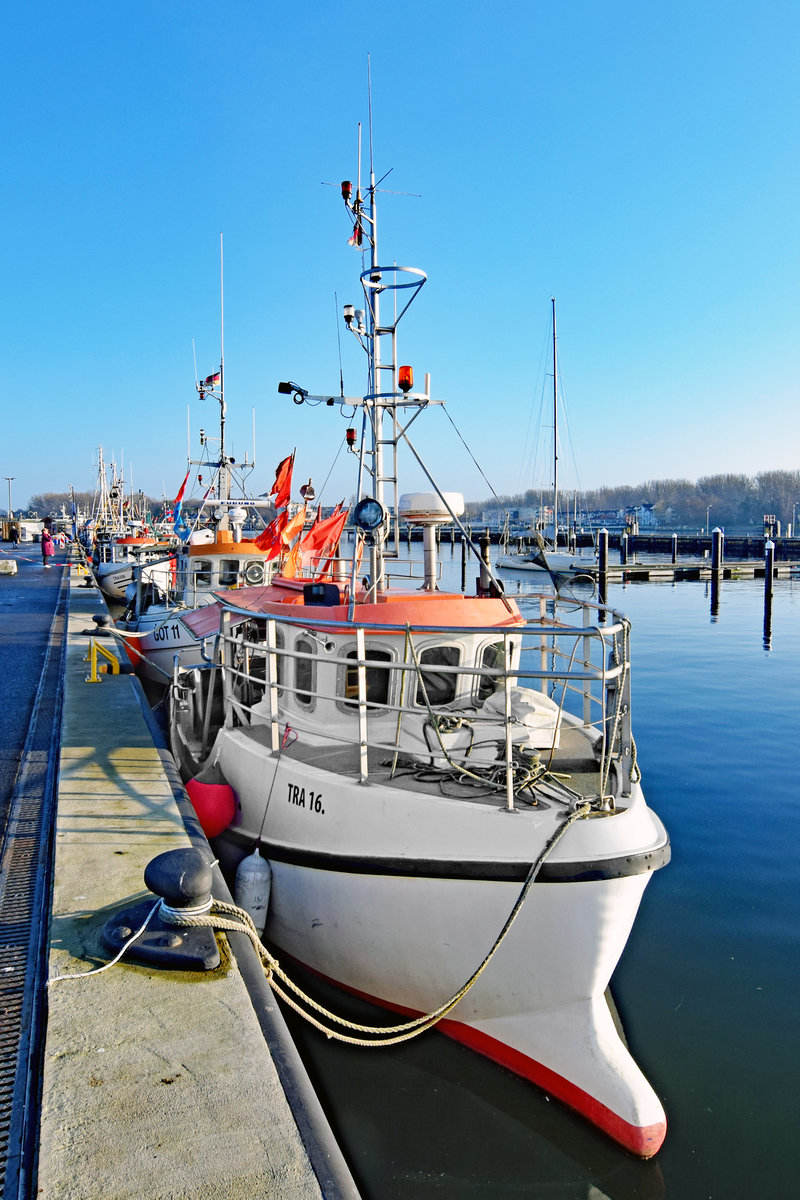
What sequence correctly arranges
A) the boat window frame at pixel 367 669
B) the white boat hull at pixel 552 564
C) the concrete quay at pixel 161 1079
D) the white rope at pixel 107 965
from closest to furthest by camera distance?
the concrete quay at pixel 161 1079, the white rope at pixel 107 965, the boat window frame at pixel 367 669, the white boat hull at pixel 552 564

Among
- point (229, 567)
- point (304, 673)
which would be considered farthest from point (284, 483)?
point (304, 673)

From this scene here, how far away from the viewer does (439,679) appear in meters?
6.70

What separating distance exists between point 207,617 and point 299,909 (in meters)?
8.36

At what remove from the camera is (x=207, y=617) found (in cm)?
1360

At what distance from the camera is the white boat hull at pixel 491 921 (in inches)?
195

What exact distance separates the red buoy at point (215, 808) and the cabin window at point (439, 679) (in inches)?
80.6

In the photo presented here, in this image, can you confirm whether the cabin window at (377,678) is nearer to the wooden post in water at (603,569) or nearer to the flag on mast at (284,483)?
the flag on mast at (284,483)

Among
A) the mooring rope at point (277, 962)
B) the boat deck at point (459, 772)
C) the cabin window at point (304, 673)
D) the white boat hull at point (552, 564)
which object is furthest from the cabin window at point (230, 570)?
the white boat hull at point (552, 564)

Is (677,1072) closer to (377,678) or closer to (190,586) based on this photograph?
(377,678)

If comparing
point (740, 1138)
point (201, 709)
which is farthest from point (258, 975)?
point (201, 709)

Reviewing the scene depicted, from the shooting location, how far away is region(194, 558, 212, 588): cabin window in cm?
1620

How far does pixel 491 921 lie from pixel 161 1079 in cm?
243

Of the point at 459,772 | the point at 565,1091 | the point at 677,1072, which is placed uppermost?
the point at 459,772

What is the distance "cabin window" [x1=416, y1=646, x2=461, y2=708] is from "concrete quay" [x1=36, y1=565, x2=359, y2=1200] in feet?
7.69
